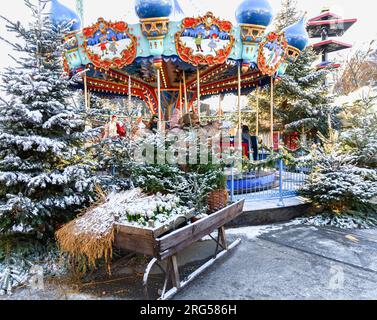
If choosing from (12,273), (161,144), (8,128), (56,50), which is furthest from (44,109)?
(12,273)

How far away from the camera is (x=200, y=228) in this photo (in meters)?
3.21

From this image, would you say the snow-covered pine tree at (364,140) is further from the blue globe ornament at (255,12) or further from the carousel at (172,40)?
the blue globe ornament at (255,12)

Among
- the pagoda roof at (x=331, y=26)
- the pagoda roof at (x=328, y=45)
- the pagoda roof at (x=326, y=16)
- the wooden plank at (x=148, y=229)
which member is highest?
the pagoda roof at (x=326, y=16)

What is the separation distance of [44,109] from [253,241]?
154 inches

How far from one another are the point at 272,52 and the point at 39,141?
6.49m

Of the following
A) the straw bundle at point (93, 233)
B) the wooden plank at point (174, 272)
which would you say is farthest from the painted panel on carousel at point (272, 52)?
the wooden plank at point (174, 272)

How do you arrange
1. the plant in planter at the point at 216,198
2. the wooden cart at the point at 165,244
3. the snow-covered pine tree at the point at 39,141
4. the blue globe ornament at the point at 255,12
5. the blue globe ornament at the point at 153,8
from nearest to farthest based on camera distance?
the wooden cart at the point at 165,244, the snow-covered pine tree at the point at 39,141, the plant in planter at the point at 216,198, the blue globe ornament at the point at 153,8, the blue globe ornament at the point at 255,12

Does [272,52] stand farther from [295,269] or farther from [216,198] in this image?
[295,269]

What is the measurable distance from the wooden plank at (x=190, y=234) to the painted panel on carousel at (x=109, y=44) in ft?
15.1

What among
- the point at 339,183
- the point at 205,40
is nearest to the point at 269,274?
the point at 339,183

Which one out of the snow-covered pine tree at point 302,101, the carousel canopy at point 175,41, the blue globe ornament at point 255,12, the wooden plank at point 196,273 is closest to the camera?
the wooden plank at point 196,273

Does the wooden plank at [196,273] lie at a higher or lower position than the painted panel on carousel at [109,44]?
lower

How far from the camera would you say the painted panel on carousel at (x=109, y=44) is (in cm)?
620
